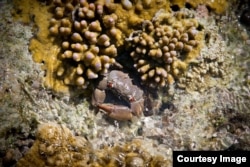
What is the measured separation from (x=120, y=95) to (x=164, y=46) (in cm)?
90

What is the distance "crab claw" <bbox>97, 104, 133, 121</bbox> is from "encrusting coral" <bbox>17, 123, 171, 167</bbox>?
1.27 ft

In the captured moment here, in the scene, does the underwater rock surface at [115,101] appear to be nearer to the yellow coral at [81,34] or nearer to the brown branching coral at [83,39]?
the yellow coral at [81,34]

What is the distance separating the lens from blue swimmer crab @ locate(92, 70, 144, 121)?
13.0ft

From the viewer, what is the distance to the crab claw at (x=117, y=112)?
3.98 m

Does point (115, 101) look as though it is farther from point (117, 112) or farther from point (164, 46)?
point (164, 46)

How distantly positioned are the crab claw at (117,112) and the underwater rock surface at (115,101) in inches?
4.3

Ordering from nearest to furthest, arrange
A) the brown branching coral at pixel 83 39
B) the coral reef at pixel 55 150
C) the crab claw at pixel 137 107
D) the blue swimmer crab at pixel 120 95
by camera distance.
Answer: the coral reef at pixel 55 150, the brown branching coral at pixel 83 39, the blue swimmer crab at pixel 120 95, the crab claw at pixel 137 107

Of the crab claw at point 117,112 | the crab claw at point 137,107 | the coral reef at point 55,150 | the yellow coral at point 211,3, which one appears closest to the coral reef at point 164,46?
the yellow coral at point 211,3

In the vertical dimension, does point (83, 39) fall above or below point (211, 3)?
below

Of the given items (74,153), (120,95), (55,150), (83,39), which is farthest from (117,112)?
(83,39)

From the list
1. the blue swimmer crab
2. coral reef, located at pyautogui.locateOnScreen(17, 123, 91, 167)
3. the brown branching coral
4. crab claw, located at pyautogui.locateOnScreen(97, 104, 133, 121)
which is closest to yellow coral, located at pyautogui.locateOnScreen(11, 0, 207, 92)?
the brown branching coral

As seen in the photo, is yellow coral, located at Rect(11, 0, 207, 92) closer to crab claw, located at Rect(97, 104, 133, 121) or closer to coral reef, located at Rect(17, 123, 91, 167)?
crab claw, located at Rect(97, 104, 133, 121)

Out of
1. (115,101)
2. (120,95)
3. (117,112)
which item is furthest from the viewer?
(115,101)

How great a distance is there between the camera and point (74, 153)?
3609 mm
